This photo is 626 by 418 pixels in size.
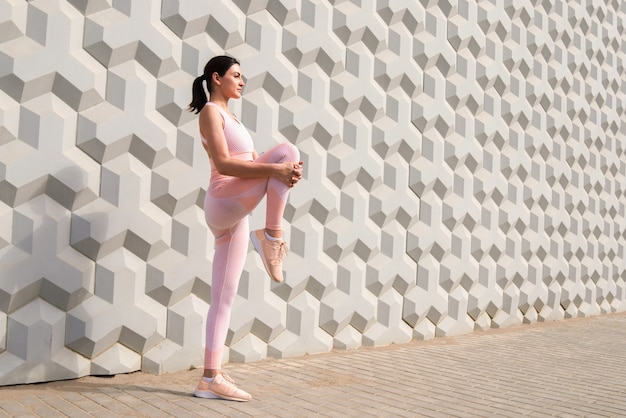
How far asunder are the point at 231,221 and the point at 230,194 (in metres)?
0.15

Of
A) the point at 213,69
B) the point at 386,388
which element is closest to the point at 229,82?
the point at 213,69

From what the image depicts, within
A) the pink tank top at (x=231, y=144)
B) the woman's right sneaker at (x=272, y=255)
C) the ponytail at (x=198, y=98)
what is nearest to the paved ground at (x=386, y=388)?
the woman's right sneaker at (x=272, y=255)

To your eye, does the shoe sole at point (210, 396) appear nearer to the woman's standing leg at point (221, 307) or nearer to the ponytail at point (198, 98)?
the woman's standing leg at point (221, 307)

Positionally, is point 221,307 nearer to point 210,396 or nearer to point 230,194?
point 210,396

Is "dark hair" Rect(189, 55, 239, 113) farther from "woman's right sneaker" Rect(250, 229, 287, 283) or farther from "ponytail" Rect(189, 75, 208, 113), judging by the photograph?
"woman's right sneaker" Rect(250, 229, 287, 283)

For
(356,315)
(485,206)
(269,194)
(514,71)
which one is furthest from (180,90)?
(514,71)

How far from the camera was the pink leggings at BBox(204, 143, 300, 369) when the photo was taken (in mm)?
3779

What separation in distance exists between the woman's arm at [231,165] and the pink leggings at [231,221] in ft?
0.16

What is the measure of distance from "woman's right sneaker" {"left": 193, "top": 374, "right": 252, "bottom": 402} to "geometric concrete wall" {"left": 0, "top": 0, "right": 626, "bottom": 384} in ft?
2.66

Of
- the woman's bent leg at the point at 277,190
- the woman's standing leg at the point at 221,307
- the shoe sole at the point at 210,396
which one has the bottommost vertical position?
the shoe sole at the point at 210,396

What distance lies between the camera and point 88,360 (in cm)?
443

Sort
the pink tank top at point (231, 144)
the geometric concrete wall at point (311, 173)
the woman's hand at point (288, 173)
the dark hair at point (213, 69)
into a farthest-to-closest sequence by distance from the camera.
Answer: the geometric concrete wall at point (311, 173) < the dark hair at point (213, 69) < the pink tank top at point (231, 144) < the woman's hand at point (288, 173)

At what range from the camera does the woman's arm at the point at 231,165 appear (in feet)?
12.3

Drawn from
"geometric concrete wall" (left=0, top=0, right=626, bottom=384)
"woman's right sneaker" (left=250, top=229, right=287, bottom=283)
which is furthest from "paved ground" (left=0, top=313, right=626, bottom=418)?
"woman's right sneaker" (left=250, top=229, right=287, bottom=283)
